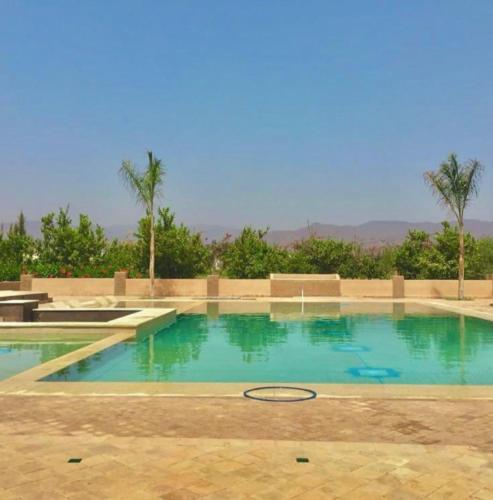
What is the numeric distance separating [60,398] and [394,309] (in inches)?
792

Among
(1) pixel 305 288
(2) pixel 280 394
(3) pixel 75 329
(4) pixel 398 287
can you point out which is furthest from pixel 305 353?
(4) pixel 398 287

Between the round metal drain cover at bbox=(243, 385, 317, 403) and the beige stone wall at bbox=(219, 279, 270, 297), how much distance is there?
26.6 m

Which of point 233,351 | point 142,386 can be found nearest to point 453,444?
point 142,386

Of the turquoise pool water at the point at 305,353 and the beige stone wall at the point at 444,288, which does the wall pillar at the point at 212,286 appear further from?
the turquoise pool water at the point at 305,353

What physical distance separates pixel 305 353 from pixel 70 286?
24.8 metres

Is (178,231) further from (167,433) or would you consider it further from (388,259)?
(167,433)

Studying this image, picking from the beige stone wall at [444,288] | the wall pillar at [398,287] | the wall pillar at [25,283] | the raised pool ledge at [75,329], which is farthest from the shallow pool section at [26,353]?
the beige stone wall at [444,288]

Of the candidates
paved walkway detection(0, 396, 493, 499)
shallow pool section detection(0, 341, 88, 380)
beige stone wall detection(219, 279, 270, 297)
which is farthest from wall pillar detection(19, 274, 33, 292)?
paved walkway detection(0, 396, 493, 499)

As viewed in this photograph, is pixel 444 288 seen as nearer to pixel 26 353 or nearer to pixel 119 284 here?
pixel 119 284

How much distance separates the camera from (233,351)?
13.9m

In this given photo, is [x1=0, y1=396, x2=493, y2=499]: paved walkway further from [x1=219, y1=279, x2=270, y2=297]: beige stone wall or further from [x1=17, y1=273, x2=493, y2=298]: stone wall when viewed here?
[x1=219, y1=279, x2=270, y2=297]: beige stone wall

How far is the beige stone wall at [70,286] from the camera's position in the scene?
35.1 metres

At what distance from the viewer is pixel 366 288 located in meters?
34.8

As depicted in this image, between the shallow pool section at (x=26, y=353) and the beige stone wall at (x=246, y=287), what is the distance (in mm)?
20924
